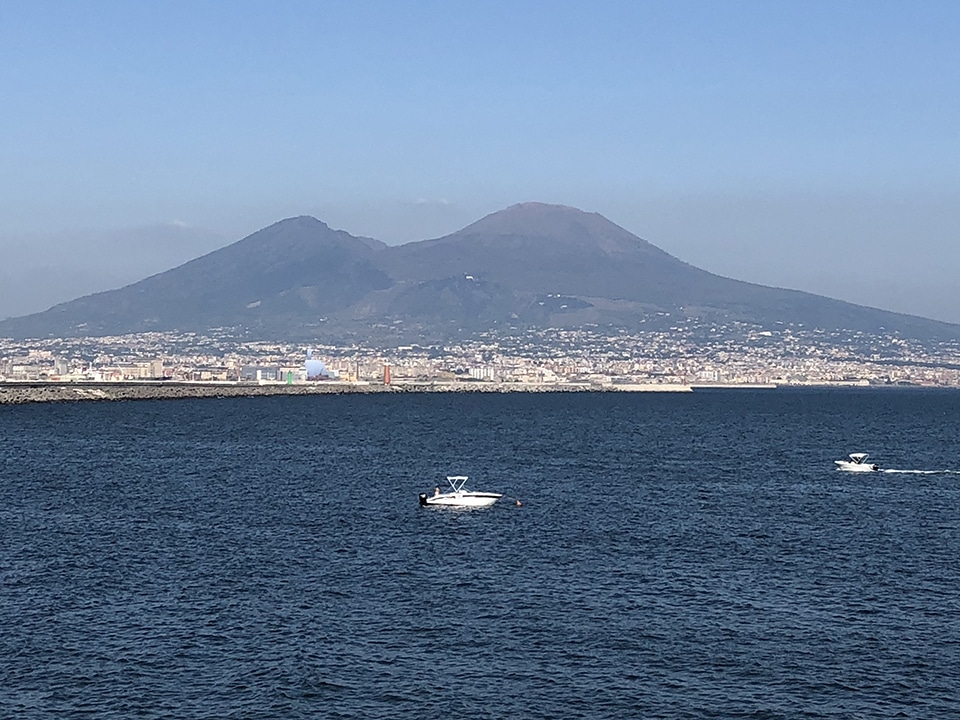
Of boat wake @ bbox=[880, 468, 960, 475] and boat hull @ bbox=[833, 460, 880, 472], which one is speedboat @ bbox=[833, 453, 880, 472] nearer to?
boat hull @ bbox=[833, 460, 880, 472]

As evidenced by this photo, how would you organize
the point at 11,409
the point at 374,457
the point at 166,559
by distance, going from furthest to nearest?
the point at 11,409, the point at 374,457, the point at 166,559

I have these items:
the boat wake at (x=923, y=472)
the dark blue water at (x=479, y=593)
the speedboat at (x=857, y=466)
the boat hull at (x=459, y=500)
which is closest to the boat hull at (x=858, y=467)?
the speedboat at (x=857, y=466)

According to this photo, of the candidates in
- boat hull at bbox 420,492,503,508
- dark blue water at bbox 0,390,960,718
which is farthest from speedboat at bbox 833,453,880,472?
boat hull at bbox 420,492,503,508

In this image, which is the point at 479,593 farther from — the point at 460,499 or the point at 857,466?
the point at 857,466

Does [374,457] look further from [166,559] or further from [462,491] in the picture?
[166,559]

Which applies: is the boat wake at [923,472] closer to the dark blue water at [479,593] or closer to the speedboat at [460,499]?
the dark blue water at [479,593]

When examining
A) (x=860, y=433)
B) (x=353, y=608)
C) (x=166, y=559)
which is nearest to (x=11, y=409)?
(x=860, y=433)

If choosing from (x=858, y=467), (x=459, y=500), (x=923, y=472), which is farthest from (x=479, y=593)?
(x=923, y=472)

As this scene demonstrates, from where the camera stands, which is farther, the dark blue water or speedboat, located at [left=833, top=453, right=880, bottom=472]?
speedboat, located at [left=833, top=453, right=880, bottom=472]
